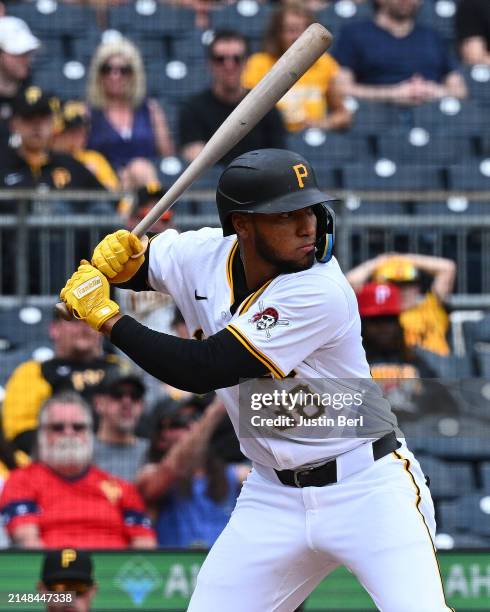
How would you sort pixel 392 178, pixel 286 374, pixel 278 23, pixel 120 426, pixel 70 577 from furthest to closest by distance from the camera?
1. pixel 278 23
2. pixel 392 178
3. pixel 120 426
4. pixel 70 577
5. pixel 286 374

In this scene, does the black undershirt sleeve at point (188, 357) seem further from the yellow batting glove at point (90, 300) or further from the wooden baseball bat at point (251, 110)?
the wooden baseball bat at point (251, 110)

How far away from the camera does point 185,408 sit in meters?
6.59

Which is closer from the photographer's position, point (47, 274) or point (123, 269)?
point (123, 269)

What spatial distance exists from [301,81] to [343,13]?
0.90 meters

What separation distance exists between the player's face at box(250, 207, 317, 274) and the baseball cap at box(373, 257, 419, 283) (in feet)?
10.2

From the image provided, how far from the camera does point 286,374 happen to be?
391 cm

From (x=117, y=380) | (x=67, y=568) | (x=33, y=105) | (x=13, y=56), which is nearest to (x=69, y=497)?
(x=117, y=380)

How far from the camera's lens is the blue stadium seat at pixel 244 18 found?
29.6 feet

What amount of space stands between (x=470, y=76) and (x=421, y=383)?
111 inches

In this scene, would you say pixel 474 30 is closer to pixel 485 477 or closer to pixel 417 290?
pixel 417 290

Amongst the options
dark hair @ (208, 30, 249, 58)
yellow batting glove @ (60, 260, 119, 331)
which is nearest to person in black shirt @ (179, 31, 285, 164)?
dark hair @ (208, 30, 249, 58)

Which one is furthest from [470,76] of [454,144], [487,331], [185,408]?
[185,408]

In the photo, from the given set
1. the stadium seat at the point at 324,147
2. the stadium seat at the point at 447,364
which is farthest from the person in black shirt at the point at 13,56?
the stadium seat at the point at 447,364

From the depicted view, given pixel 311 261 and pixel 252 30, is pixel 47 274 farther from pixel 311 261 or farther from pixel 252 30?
pixel 311 261
